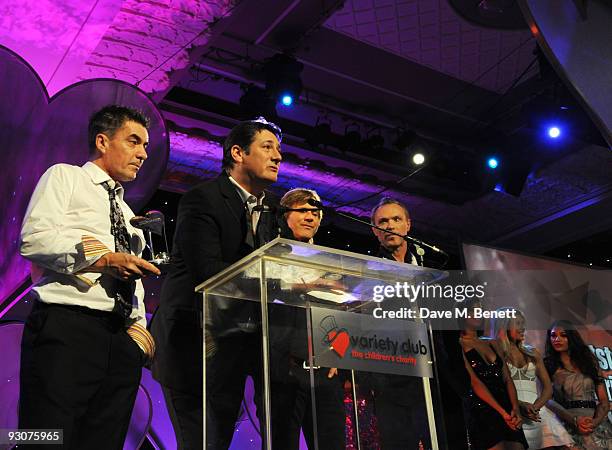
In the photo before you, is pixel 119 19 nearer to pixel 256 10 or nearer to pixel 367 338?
pixel 256 10

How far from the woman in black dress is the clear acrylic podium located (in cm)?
234

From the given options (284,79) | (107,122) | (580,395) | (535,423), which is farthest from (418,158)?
(107,122)

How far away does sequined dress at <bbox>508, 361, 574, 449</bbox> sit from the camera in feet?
14.4

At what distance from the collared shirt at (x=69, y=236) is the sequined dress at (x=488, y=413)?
2806mm

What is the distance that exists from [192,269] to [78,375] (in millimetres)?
461

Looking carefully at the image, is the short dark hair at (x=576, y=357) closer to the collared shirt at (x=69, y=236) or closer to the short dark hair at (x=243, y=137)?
the short dark hair at (x=243, y=137)

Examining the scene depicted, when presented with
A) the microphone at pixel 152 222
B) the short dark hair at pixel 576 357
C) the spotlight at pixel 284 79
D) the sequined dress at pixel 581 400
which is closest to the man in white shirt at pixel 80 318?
the microphone at pixel 152 222

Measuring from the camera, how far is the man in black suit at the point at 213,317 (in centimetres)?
177

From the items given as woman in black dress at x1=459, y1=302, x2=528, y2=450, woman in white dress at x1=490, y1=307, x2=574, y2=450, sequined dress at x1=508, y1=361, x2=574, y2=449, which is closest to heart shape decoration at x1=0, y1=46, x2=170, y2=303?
woman in black dress at x1=459, y1=302, x2=528, y2=450

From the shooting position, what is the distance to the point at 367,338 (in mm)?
1816

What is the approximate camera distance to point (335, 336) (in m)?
1.75

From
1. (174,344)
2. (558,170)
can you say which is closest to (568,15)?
(174,344)

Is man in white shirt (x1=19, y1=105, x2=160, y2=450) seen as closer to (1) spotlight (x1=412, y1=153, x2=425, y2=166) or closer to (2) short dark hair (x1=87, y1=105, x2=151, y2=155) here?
(2) short dark hair (x1=87, y1=105, x2=151, y2=155)

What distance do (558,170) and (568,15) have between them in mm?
5760
